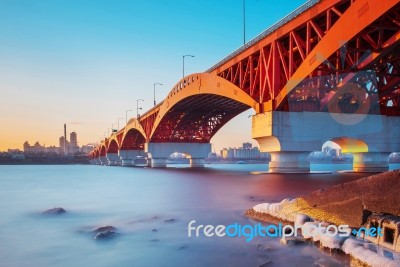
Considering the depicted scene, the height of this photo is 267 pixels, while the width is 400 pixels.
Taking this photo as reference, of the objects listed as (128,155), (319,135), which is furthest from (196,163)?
(319,135)

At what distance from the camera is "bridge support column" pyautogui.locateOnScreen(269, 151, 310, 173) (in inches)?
1206

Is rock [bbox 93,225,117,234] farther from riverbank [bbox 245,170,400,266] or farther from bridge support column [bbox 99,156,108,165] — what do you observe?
bridge support column [bbox 99,156,108,165]

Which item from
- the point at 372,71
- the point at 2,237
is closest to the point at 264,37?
the point at 372,71

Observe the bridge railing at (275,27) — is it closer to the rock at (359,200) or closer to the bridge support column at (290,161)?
the bridge support column at (290,161)

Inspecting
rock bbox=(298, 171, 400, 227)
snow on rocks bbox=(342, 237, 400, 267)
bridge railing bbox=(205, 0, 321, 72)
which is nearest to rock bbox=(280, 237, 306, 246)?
snow on rocks bbox=(342, 237, 400, 267)

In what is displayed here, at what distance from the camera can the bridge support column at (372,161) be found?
3450cm

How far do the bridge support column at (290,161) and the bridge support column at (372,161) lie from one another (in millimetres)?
8438

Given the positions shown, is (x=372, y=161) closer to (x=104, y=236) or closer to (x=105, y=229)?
(x=105, y=229)

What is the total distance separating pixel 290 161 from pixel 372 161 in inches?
407

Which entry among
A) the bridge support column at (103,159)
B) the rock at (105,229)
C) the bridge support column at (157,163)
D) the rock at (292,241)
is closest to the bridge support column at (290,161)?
the rock at (105,229)

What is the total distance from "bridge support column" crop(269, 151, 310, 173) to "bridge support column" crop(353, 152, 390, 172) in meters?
8.44

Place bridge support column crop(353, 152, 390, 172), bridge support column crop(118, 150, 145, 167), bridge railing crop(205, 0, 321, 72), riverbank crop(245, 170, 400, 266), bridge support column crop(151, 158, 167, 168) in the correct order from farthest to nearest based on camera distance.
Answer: bridge support column crop(118, 150, 145, 167)
bridge support column crop(151, 158, 167, 168)
bridge support column crop(353, 152, 390, 172)
bridge railing crop(205, 0, 321, 72)
riverbank crop(245, 170, 400, 266)

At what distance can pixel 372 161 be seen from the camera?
34938 mm

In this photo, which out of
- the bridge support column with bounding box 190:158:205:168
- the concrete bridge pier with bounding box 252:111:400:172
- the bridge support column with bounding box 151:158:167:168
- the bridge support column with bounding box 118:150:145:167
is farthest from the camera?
the bridge support column with bounding box 118:150:145:167
